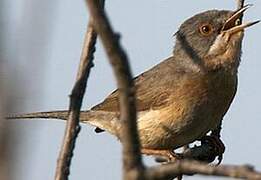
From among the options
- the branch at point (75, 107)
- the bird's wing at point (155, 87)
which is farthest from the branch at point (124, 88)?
the bird's wing at point (155, 87)

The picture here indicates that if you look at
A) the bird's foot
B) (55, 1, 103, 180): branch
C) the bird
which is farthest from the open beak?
(55, 1, 103, 180): branch

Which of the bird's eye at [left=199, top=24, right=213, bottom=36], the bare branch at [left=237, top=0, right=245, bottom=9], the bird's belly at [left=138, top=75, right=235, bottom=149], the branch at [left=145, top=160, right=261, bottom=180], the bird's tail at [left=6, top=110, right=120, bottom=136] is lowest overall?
the branch at [left=145, top=160, right=261, bottom=180]

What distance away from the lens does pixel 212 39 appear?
7.07m

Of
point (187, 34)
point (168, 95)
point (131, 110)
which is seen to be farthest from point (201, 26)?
point (131, 110)

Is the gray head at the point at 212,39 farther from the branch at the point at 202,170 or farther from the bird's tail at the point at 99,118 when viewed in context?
the branch at the point at 202,170

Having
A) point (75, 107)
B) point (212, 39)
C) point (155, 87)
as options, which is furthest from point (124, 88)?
point (155, 87)

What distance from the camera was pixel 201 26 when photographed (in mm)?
7195

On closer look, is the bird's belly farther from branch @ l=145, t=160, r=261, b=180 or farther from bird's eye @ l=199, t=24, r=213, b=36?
branch @ l=145, t=160, r=261, b=180

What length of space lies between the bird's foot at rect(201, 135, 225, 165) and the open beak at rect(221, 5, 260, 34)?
1110mm

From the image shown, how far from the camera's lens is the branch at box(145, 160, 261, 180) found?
181 centimetres

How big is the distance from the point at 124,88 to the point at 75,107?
3.36 ft

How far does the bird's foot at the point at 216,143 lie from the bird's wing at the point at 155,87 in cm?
57

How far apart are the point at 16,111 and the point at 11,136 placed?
0.13 metres

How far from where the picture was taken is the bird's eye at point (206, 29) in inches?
278
